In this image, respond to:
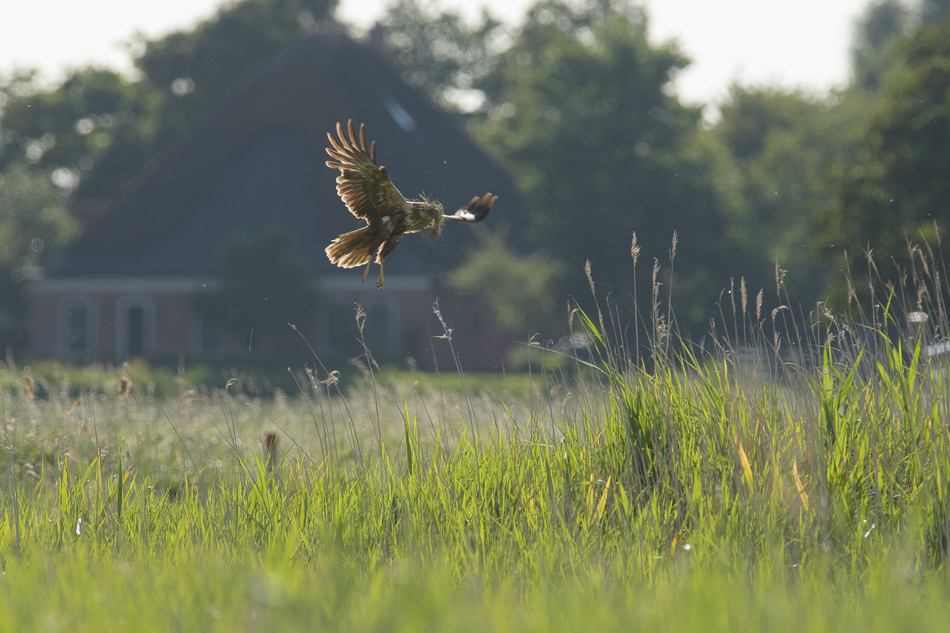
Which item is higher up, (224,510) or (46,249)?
(46,249)

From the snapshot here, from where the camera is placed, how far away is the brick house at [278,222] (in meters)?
33.4

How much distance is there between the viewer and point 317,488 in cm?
449

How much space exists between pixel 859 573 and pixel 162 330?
3463cm

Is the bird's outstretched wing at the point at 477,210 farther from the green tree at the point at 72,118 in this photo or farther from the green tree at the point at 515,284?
the green tree at the point at 72,118

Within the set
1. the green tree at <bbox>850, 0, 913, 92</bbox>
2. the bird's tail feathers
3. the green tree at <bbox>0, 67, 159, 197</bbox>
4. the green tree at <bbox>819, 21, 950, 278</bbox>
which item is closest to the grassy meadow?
the bird's tail feathers

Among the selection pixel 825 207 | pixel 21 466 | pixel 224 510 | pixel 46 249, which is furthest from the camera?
pixel 46 249

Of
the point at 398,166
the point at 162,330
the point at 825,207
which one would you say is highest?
the point at 398,166

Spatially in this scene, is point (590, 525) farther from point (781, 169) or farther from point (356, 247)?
point (781, 169)

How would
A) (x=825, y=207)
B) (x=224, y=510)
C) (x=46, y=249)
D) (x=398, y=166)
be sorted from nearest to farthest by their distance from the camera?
(x=224, y=510) → (x=825, y=207) → (x=398, y=166) → (x=46, y=249)

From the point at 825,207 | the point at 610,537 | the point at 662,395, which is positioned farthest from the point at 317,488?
the point at 825,207

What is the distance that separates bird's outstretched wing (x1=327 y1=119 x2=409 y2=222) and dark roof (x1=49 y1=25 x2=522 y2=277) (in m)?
28.2

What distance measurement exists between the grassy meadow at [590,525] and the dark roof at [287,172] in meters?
28.7

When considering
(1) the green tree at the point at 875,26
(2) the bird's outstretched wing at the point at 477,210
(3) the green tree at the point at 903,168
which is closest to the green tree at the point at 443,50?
(1) the green tree at the point at 875,26

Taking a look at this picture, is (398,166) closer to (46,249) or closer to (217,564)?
Result: (46,249)
